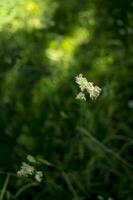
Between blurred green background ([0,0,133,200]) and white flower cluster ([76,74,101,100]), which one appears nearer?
white flower cluster ([76,74,101,100])

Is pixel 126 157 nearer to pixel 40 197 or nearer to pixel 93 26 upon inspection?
pixel 40 197

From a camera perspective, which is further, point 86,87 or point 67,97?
point 67,97

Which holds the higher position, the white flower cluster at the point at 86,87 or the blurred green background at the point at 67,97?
the blurred green background at the point at 67,97

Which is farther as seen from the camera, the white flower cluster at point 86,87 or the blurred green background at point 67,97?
the blurred green background at point 67,97

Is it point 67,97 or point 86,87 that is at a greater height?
point 67,97

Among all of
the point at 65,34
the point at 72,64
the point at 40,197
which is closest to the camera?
the point at 40,197

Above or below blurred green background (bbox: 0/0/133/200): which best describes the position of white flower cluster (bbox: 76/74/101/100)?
below

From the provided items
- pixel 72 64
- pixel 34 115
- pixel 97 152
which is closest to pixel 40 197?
pixel 97 152

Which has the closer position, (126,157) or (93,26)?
(126,157)
